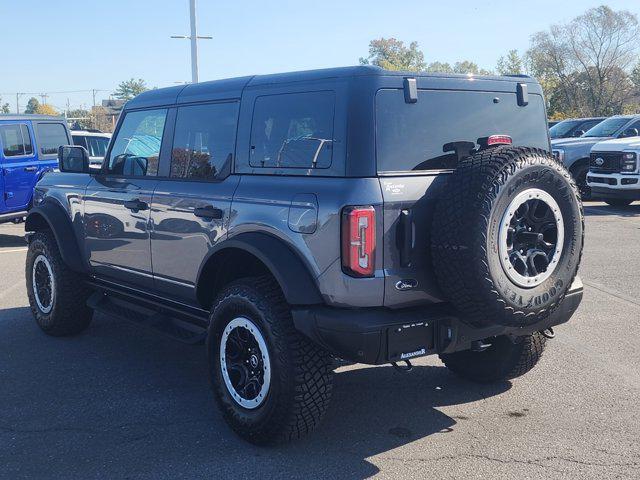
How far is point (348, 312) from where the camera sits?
359 cm

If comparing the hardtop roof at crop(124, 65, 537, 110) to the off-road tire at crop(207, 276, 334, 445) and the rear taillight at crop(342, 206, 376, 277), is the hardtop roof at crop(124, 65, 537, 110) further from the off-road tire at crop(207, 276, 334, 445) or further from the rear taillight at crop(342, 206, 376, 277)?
the off-road tire at crop(207, 276, 334, 445)

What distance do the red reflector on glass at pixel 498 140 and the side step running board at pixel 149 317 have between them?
2.07 m

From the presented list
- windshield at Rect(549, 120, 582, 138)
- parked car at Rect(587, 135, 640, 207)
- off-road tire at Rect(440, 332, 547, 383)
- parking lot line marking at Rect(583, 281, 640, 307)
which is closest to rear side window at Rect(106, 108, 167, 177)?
off-road tire at Rect(440, 332, 547, 383)

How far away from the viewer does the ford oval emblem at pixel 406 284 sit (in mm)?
3611

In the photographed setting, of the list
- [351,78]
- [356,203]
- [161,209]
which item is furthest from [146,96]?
[356,203]

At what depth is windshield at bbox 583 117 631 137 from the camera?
16469 mm

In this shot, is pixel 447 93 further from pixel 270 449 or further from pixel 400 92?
pixel 270 449

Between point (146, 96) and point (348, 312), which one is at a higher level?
point (146, 96)

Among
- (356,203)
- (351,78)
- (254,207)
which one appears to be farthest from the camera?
(254,207)

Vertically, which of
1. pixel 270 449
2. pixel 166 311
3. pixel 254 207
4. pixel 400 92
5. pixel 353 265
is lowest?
pixel 270 449

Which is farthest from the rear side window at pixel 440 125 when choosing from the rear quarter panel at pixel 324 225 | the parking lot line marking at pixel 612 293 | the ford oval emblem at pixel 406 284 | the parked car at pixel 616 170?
the parked car at pixel 616 170

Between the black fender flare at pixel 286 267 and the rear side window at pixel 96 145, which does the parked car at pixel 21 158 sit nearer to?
the rear side window at pixel 96 145

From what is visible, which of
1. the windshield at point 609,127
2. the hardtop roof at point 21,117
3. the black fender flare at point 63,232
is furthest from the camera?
the windshield at point 609,127

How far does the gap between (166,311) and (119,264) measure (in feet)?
1.98
